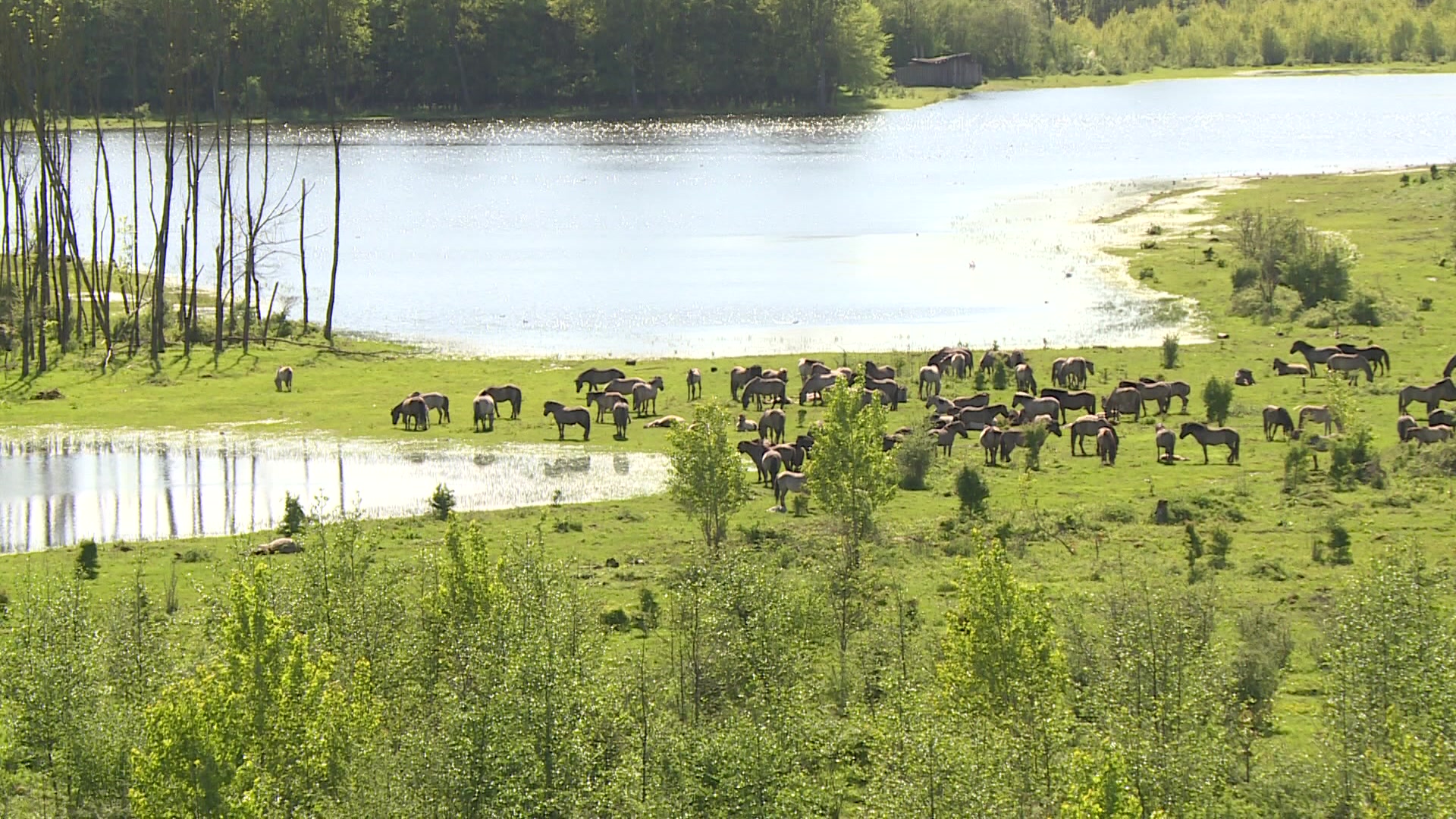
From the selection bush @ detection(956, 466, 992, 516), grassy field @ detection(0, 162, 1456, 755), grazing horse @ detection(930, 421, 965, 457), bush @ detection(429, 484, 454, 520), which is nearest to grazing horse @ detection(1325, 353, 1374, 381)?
grassy field @ detection(0, 162, 1456, 755)

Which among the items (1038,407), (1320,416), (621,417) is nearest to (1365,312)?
(1320,416)

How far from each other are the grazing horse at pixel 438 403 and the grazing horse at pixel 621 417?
18.4 ft

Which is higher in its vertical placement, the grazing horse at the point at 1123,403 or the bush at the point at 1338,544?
the grazing horse at the point at 1123,403

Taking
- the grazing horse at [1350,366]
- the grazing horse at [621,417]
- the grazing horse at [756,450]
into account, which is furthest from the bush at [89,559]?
the grazing horse at [1350,366]

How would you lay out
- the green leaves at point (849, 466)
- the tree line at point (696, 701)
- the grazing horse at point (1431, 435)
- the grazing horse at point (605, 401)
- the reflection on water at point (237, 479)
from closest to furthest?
the tree line at point (696, 701) → the green leaves at point (849, 466) → the reflection on water at point (237, 479) → the grazing horse at point (1431, 435) → the grazing horse at point (605, 401)

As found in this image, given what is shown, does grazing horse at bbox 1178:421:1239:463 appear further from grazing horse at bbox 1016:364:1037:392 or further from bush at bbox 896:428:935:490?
grazing horse at bbox 1016:364:1037:392

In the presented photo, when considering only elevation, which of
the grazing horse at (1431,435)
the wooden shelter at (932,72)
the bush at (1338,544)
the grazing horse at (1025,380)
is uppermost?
the wooden shelter at (932,72)

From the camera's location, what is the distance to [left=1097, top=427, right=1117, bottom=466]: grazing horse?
133 feet

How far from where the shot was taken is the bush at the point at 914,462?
3906 cm

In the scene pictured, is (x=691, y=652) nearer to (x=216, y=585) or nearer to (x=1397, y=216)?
(x=216, y=585)

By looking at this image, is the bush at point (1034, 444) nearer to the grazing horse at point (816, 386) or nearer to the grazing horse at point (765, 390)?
the grazing horse at point (816, 386)

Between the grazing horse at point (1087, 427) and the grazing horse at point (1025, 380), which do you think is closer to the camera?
the grazing horse at point (1087, 427)

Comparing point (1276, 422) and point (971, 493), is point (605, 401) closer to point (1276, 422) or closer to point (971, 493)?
point (971, 493)

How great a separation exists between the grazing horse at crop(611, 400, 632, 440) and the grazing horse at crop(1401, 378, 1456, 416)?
837 inches
